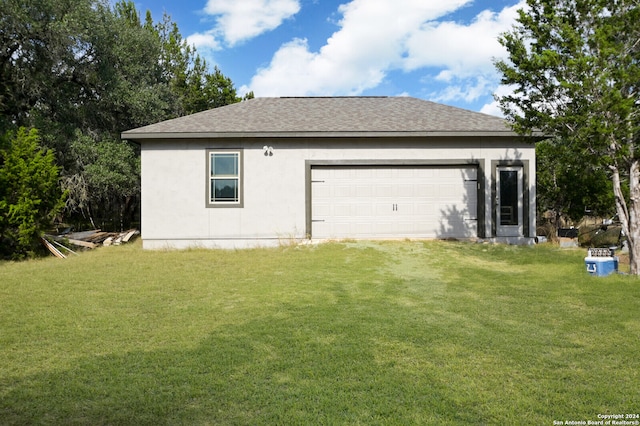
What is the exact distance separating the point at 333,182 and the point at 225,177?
3.04 meters

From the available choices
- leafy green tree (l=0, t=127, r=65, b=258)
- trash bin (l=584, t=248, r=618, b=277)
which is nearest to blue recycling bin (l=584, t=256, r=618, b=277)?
trash bin (l=584, t=248, r=618, b=277)

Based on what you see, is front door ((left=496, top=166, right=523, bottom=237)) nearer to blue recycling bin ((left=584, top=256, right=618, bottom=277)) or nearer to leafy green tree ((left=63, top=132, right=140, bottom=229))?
blue recycling bin ((left=584, top=256, right=618, bottom=277))

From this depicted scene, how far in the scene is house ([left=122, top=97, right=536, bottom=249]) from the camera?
1180 centimetres

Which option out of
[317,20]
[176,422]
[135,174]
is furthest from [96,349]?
[317,20]

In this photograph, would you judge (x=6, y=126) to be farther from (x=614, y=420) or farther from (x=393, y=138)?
(x=614, y=420)

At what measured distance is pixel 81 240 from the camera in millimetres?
13297

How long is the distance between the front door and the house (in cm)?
3

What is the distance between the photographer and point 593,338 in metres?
4.36

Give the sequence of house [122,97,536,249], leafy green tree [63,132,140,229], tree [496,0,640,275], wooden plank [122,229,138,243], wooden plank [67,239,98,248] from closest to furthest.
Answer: tree [496,0,640,275], house [122,97,536,249], wooden plank [67,239,98,248], wooden plank [122,229,138,243], leafy green tree [63,132,140,229]

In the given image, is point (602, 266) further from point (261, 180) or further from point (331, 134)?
point (261, 180)

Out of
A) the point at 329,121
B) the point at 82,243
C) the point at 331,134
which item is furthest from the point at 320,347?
the point at 82,243

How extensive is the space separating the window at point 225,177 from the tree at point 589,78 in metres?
7.10

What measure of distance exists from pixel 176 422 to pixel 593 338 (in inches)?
160

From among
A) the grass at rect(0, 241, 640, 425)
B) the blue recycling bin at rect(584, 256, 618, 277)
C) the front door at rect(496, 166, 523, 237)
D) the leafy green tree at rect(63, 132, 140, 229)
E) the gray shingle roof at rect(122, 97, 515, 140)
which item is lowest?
the grass at rect(0, 241, 640, 425)
